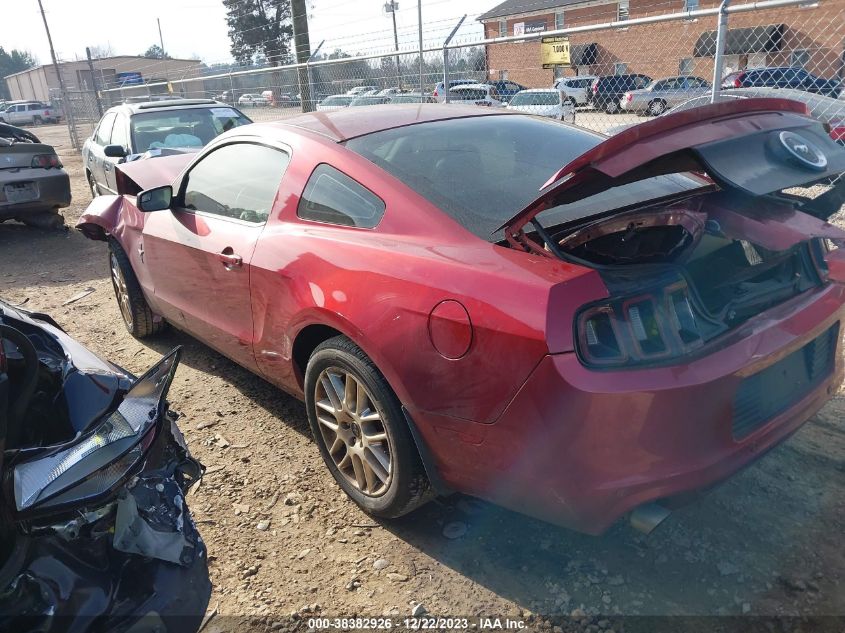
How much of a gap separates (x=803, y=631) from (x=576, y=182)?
1593mm

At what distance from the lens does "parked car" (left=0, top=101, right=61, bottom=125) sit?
46.7 meters

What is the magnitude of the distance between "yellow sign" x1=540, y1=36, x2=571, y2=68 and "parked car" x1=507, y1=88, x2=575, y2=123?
11.8 feet

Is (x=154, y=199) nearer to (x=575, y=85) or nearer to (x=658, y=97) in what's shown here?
(x=658, y=97)

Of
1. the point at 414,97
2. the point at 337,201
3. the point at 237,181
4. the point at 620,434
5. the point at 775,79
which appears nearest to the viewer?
the point at 620,434

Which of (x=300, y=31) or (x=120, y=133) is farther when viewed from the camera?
(x=300, y=31)

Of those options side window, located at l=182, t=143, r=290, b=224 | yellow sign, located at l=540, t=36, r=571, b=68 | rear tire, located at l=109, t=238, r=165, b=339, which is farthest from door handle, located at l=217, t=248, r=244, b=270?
yellow sign, located at l=540, t=36, r=571, b=68

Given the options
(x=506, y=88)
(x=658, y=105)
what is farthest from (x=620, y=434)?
(x=658, y=105)

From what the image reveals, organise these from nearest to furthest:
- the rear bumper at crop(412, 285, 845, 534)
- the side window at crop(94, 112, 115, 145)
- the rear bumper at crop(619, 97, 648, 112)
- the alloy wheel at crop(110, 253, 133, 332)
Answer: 1. the rear bumper at crop(412, 285, 845, 534)
2. the alloy wheel at crop(110, 253, 133, 332)
3. the side window at crop(94, 112, 115, 145)
4. the rear bumper at crop(619, 97, 648, 112)

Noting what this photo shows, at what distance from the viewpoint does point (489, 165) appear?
2.85 meters

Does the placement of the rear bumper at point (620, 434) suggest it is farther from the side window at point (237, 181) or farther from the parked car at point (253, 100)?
the parked car at point (253, 100)

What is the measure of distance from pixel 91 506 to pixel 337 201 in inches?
62.3

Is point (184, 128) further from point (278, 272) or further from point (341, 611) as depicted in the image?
point (341, 611)

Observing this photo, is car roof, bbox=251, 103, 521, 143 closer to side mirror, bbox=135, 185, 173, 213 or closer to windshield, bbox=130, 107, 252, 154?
side mirror, bbox=135, 185, 173, 213

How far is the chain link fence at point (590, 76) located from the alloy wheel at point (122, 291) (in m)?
3.08
